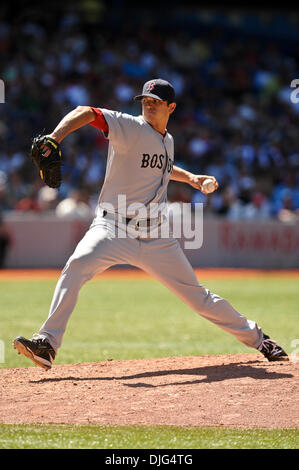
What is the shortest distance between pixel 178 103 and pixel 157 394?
62.5 ft

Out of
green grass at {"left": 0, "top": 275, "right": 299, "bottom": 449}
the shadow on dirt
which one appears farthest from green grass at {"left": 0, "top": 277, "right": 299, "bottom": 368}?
the shadow on dirt

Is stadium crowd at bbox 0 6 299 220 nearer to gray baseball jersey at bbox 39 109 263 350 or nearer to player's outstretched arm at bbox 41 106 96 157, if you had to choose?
gray baseball jersey at bbox 39 109 263 350

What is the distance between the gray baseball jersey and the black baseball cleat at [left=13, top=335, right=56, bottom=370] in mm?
54

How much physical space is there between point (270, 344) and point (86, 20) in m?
20.5

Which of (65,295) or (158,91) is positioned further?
(158,91)

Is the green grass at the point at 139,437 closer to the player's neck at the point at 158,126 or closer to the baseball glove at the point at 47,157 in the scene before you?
the baseball glove at the point at 47,157

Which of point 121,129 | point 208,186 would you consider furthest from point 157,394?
point 121,129

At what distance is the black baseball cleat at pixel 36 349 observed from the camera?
5.14m

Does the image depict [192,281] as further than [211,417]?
Yes

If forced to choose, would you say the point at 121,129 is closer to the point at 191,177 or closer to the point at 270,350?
the point at 191,177

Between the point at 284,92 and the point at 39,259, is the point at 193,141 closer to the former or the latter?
the point at 284,92

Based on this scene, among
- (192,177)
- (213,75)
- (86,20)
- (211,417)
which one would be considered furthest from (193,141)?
(211,417)

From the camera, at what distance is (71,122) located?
193 inches

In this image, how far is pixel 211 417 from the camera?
15.0ft
